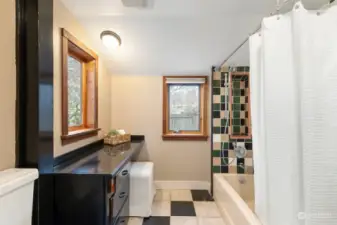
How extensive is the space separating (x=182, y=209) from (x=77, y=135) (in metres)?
1.52

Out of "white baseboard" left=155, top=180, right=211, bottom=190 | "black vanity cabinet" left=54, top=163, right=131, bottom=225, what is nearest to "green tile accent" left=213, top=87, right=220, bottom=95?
"white baseboard" left=155, top=180, right=211, bottom=190

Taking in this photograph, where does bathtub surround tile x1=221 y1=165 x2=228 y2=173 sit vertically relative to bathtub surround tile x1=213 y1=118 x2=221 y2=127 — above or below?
below

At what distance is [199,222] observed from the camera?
242cm

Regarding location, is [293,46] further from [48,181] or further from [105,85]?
[105,85]

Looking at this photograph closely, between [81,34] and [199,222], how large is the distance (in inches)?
89.8

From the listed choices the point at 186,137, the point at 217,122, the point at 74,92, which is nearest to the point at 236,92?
the point at 217,122

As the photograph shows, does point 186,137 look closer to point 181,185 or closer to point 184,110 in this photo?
point 184,110

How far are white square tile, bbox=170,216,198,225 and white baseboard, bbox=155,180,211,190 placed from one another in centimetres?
88

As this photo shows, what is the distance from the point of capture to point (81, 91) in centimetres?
259

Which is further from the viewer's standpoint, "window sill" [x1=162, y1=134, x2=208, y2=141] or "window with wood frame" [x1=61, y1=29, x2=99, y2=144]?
"window sill" [x1=162, y1=134, x2=208, y2=141]

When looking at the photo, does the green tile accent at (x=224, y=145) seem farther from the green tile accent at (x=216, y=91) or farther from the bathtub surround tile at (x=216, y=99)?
the green tile accent at (x=216, y=91)

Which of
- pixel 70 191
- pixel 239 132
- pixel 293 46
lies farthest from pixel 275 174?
pixel 239 132

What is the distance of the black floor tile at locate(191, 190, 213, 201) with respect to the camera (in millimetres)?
3053

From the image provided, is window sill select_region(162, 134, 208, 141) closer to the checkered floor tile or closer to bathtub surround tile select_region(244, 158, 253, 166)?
bathtub surround tile select_region(244, 158, 253, 166)
